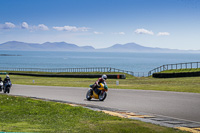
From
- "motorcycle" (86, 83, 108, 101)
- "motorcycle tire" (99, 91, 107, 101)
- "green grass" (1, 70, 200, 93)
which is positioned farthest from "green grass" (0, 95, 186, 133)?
"green grass" (1, 70, 200, 93)

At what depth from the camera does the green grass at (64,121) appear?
29.3 feet

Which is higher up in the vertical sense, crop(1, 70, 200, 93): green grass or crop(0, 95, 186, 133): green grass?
crop(1, 70, 200, 93): green grass

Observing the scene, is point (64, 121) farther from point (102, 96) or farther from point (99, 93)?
point (99, 93)

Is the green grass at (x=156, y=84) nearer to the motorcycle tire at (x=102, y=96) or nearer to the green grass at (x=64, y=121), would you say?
the motorcycle tire at (x=102, y=96)

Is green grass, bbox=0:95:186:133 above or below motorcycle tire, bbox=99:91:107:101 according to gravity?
below

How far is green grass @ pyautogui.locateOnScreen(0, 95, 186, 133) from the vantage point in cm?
892

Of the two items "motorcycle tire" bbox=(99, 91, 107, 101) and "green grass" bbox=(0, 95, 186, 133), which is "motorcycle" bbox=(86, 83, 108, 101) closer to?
"motorcycle tire" bbox=(99, 91, 107, 101)

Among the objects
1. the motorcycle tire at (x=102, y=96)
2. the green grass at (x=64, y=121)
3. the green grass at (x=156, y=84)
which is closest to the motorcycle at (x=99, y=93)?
the motorcycle tire at (x=102, y=96)

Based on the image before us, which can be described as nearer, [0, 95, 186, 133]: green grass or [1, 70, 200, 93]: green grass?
[0, 95, 186, 133]: green grass

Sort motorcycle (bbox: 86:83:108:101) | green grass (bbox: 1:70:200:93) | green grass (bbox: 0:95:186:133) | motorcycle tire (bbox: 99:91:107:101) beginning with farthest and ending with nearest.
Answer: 1. green grass (bbox: 1:70:200:93)
2. motorcycle tire (bbox: 99:91:107:101)
3. motorcycle (bbox: 86:83:108:101)
4. green grass (bbox: 0:95:186:133)

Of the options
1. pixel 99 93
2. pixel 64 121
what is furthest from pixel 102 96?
pixel 64 121

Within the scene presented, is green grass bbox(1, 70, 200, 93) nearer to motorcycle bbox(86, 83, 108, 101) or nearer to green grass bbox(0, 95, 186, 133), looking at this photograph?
motorcycle bbox(86, 83, 108, 101)

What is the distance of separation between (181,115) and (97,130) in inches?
186

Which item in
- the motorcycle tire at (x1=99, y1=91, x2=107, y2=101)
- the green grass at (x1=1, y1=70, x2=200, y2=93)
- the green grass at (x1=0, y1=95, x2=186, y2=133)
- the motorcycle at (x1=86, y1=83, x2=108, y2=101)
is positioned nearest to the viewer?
the green grass at (x1=0, y1=95, x2=186, y2=133)
